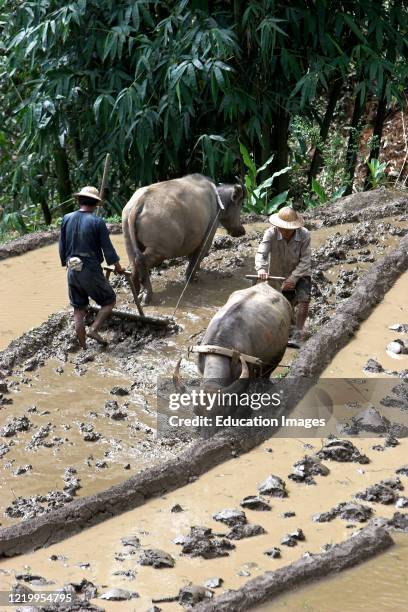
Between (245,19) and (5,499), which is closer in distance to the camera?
(5,499)

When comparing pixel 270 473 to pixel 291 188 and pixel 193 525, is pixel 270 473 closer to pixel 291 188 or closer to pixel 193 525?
pixel 193 525

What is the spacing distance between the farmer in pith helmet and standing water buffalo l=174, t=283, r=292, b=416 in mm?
1816

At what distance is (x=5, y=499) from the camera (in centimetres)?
664

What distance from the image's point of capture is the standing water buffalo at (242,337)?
23.5 ft

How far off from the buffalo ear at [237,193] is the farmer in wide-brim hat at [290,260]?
8.56ft

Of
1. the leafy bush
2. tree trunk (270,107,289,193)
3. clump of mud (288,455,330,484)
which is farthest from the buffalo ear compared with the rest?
clump of mud (288,455,330,484)

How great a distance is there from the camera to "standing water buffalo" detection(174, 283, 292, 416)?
717 cm

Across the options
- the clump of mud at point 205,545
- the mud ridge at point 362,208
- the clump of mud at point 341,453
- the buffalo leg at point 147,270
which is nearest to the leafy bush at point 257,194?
the mud ridge at point 362,208

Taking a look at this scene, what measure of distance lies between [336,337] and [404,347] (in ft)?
1.88

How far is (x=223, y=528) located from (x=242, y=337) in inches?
73.6

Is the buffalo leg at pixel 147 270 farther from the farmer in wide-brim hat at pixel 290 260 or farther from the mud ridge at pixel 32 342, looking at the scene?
the farmer in wide-brim hat at pixel 290 260

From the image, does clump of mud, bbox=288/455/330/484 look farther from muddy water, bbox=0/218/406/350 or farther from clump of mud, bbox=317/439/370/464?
muddy water, bbox=0/218/406/350

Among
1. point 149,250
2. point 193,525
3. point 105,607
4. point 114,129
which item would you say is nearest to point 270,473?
point 193,525

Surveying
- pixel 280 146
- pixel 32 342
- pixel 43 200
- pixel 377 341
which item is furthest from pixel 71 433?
pixel 43 200
